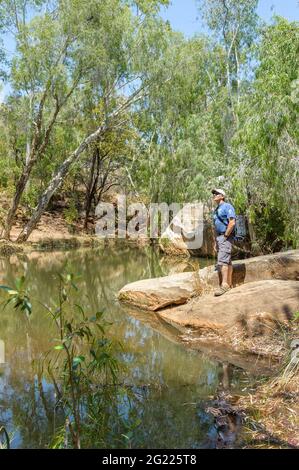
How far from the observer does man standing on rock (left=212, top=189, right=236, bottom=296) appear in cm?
712

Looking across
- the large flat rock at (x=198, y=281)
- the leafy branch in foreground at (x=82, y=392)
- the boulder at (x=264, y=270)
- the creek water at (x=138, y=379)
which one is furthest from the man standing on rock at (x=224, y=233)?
the leafy branch in foreground at (x=82, y=392)

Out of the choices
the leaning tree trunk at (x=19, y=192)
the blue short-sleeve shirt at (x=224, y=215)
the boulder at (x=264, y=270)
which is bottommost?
the boulder at (x=264, y=270)

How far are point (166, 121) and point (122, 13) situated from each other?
13.5 feet

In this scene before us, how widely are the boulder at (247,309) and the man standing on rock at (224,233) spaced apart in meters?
0.47

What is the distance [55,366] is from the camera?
4762mm

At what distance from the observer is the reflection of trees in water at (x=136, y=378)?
346 cm

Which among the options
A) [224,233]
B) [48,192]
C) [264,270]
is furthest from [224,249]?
[48,192]

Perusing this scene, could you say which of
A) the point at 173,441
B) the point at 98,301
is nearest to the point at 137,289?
the point at 98,301

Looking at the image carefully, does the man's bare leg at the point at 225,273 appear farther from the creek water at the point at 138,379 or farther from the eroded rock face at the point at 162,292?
the creek water at the point at 138,379

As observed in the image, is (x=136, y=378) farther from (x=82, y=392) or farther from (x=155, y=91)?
(x=155, y=91)

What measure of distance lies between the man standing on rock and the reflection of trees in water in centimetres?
156

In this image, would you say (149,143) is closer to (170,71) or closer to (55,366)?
(170,71)

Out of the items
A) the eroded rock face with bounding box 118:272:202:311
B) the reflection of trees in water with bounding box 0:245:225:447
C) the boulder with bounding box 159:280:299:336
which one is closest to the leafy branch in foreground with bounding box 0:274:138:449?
the reflection of trees in water with bounding box 0:245:225:447

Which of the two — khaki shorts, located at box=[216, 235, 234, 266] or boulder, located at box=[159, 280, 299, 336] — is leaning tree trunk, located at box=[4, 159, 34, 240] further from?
boulder, located at box=[159, 280, 299, 336]
